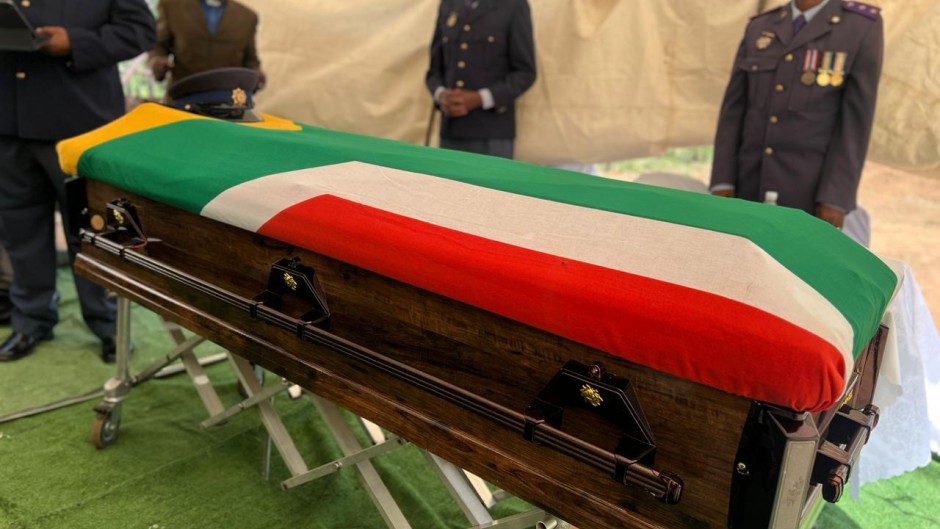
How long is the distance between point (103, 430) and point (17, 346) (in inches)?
37.8

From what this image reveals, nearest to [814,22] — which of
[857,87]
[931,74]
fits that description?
[857,87]

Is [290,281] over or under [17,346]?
over

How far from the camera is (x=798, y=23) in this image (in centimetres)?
210

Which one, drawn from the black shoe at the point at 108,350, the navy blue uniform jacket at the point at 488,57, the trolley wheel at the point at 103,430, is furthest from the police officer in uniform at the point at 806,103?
the black shoe at the point at 108,350

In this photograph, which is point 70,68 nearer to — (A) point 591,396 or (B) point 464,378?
(B) point 464,378

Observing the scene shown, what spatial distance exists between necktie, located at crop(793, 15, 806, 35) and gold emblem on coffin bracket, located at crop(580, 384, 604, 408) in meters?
1.74

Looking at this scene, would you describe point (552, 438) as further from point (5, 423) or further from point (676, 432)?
point (5, 423)

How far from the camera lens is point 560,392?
0.90 m

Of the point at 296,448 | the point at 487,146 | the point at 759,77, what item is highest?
the point at 759,77

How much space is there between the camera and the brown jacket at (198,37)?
3195 millimetres

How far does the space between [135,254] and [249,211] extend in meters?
0.42

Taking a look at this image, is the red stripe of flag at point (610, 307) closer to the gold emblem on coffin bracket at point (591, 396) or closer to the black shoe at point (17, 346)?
the gold emblem on coffin bracket at point (591, 396)

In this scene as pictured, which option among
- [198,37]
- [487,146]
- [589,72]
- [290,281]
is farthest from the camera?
[198,37]

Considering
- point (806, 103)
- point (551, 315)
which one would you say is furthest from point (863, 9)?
point (551, 315)
